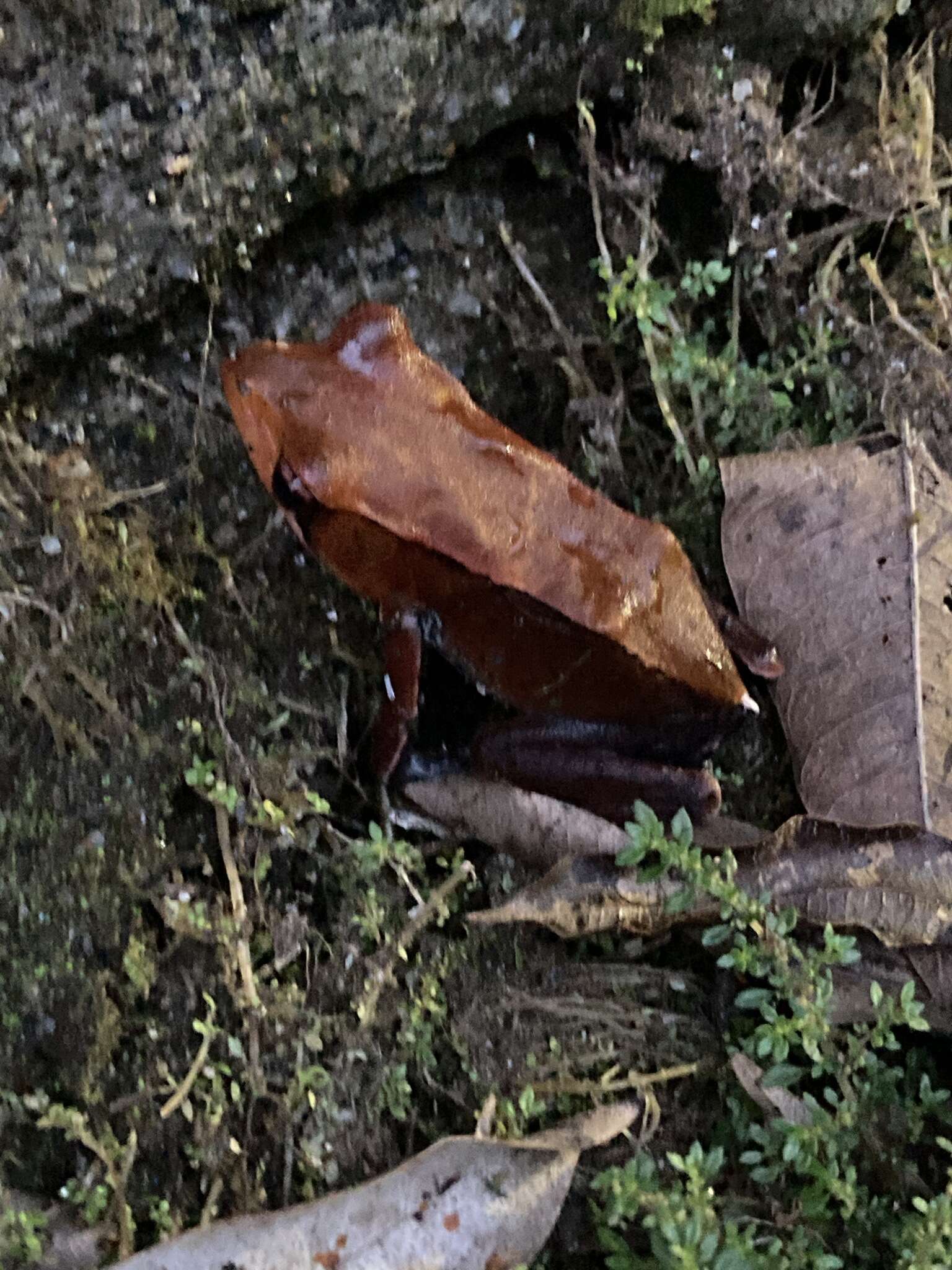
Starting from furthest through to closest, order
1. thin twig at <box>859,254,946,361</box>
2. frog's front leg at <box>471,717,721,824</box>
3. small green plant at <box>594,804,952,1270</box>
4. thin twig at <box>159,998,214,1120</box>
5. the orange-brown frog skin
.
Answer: thin twig at <box>859,254,946,361</box>, frog's front leg at <box>471,717,721,824</box>, the orange-brown frog skin, thin twig at <box>159,998,214,1120</box>, small green plant at <box>594,804,952,1270</box>

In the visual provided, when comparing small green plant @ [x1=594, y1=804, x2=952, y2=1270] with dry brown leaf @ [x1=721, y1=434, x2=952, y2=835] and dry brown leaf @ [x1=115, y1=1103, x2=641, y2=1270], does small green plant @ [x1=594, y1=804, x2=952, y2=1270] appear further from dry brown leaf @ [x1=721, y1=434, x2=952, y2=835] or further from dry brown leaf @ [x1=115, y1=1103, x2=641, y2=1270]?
dry brown leaf @ [x1=721, y1=434, x2=952, y2=835]

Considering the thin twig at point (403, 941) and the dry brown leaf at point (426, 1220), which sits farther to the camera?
the thin twig at point (403, 941)

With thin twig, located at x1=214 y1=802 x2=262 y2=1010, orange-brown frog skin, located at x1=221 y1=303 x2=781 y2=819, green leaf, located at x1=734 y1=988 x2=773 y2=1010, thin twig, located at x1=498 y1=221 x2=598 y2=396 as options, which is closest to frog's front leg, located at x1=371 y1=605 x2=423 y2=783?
orange-brown frog skin, located at x1=221 y1=303 x2=781 y2=819

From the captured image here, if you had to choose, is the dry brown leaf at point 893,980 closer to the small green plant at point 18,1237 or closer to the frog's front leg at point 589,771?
the frog's front leg at point 589,771

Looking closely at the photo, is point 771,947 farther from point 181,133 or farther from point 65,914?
point 181,133

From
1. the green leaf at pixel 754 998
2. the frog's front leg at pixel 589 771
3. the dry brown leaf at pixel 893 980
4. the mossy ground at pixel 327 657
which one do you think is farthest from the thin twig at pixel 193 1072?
the dry brown leaf at pixel 893 980
